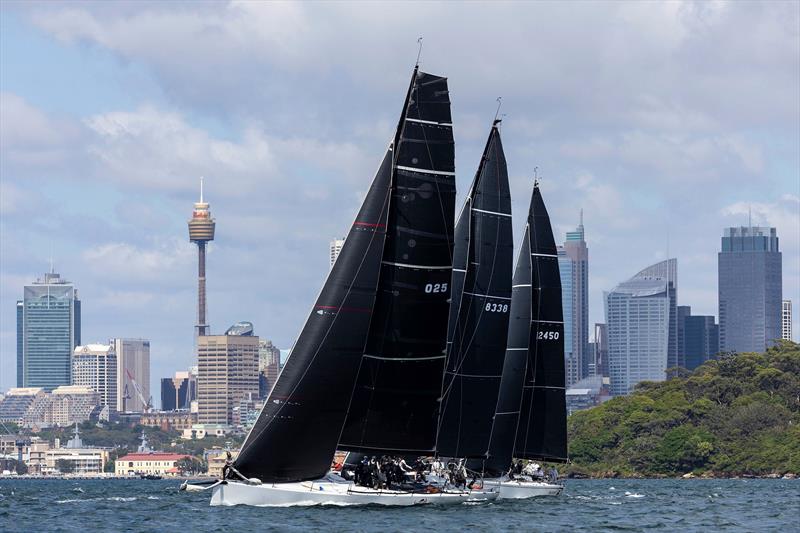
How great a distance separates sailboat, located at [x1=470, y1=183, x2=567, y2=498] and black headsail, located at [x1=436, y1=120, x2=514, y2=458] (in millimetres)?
5372

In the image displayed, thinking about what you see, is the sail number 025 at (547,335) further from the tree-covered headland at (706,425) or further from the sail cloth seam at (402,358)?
the tree-covered headland at (706,425)

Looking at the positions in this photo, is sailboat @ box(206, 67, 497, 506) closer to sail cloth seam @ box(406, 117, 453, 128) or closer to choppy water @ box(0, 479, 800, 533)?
sail cloth seam @ box(406, 117, 453, 128)

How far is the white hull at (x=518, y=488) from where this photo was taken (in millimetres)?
71062

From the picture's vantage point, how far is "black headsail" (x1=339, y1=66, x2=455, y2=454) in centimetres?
5700

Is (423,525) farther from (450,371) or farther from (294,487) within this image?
(450,371)

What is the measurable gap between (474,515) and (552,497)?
1838 centimetres

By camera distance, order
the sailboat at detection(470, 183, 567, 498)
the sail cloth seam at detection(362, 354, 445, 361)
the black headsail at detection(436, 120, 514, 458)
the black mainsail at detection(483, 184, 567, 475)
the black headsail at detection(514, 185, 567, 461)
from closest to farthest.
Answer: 1. the sail cloth seam at detection(362, 354, 445, 361)
2. the black headsail at detection(436, 120, 514, 458)
3. the sailboat at detection(470, 183, 567, 498)
4. the black mainsail at detection(483, 184, 567, 475)
5. the black headsail at detection(514, 185, 567, 461)

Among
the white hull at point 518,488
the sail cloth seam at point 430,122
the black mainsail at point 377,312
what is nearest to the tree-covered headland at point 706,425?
the white hull at point 518,488

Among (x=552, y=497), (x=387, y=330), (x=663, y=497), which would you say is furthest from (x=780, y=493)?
(x=387, y=330)

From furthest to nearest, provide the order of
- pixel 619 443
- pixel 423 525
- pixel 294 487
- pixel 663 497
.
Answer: pixel 619 443 → pixel 663 497 → pixel 294 487 → pixel 423 525

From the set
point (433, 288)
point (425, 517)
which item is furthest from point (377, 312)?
point (425, 517)

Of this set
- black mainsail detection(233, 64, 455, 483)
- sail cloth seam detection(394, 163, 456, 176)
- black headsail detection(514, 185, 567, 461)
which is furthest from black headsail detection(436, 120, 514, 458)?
sail cloth seam detection(394, 163, 456, 176)

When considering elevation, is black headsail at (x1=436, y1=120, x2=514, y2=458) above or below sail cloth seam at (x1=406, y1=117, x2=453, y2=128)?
below

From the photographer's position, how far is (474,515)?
58312 millimetres
